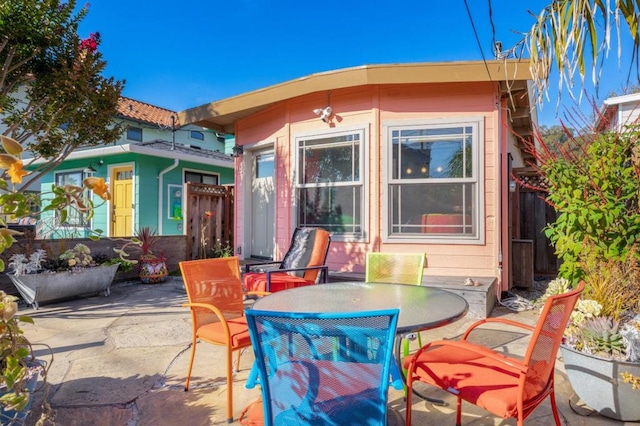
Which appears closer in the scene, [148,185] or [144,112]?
[148,185]

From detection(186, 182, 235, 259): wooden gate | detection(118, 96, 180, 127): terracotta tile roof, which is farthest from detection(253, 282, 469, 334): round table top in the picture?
detection(118, 96, 180, 127): terracotta tile roof

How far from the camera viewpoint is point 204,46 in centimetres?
964

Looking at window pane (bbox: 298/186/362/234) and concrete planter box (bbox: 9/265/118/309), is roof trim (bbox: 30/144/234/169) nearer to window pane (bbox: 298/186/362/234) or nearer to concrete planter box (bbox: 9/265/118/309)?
concrete planter box (bbox: 9/265/118/309)

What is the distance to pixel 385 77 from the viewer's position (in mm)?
4590

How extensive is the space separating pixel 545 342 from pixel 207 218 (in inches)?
270

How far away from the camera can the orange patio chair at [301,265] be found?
411 cm

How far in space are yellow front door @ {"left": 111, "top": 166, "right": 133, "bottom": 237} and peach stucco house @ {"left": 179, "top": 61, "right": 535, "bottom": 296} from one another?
5326 millimetres

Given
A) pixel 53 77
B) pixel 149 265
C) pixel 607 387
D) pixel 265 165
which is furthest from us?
pixel 265 165

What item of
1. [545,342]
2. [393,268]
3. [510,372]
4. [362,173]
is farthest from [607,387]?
[362,173]

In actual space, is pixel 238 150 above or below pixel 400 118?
below

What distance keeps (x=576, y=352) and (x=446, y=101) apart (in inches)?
138

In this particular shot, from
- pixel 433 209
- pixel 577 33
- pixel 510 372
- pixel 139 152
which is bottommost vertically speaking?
pixel 510 372

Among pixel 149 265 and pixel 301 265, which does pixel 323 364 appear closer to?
pixel 301 265

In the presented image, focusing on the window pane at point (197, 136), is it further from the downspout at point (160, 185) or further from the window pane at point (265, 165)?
the window pane at point (265, 165)
